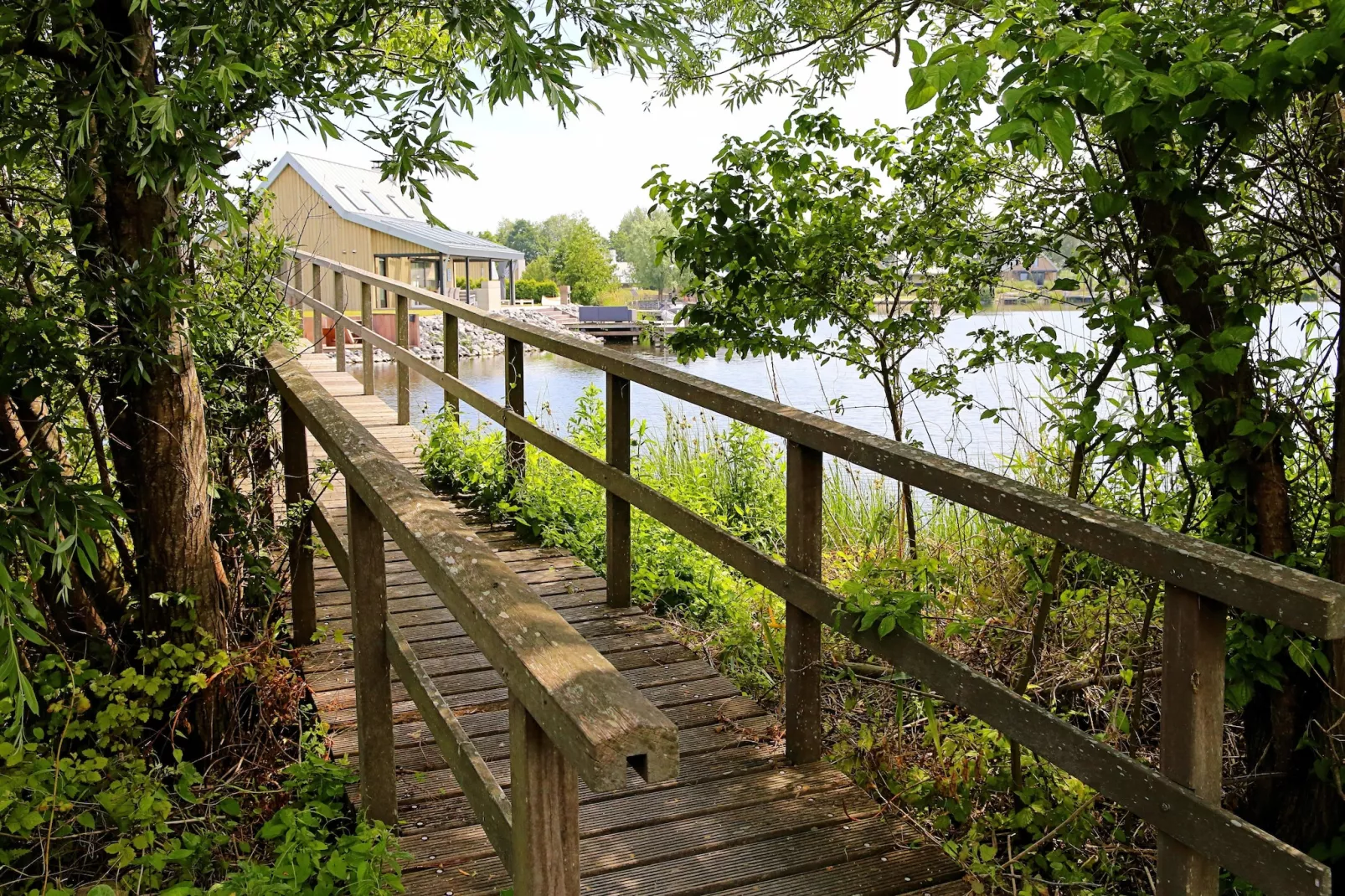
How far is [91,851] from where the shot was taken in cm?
282

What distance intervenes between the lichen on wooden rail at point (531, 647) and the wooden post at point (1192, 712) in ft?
3.30

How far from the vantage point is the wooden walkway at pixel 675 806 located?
97.9 inches

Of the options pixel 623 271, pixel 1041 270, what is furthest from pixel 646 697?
pixel 623 271

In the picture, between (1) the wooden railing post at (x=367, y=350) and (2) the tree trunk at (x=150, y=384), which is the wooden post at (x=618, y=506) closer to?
(2) the tree trunk at (x=150, y=384)

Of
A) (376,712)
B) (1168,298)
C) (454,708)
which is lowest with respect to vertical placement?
(454,708)

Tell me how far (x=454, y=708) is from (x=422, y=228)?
96.0 feet

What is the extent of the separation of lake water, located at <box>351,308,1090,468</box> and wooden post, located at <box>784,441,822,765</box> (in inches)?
38.5

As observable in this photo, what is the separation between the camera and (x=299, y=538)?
389cm

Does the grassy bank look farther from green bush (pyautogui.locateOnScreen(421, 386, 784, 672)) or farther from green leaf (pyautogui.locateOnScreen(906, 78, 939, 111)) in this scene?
green leaf (pyautogui.locateOnScreen(906, 78, 939, 111))

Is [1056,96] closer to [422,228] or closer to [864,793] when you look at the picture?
[864,793]

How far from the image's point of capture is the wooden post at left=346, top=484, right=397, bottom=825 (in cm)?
252

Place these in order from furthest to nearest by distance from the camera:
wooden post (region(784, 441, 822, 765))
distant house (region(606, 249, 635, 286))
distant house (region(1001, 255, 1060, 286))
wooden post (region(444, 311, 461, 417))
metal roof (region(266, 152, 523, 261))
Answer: distant house (region(606, 249, 635, 286)) < metal roof (region(266, 152, 523, 261)) < wooden post (region(444, 311, 461, 417)) < distant house (region(1001, 255, 1060, 286)) < wooden post (region(784, 441, 822, 765))

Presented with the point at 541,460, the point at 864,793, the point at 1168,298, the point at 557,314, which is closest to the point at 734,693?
the point at 864,793

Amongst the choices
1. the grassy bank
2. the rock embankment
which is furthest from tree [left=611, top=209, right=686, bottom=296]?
the grassy bank
